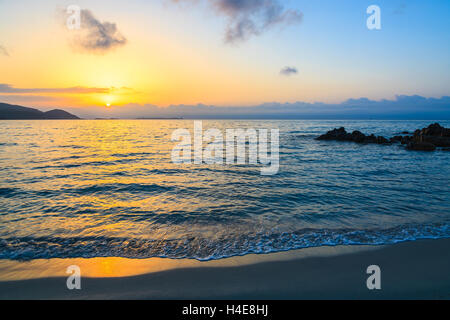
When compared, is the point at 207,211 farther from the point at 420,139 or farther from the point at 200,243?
the point at 420,139

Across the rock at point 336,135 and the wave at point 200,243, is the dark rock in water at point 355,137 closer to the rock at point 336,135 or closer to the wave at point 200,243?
the rock at point 336,135

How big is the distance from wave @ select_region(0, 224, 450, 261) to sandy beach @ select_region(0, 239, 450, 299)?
0.30 m

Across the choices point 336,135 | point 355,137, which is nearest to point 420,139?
point 355,137

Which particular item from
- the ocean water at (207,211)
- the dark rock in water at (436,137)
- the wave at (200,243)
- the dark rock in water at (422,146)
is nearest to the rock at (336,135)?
the dark rock in water at (436,137)

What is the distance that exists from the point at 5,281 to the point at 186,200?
6237mm

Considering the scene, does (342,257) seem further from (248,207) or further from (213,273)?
(248,207)

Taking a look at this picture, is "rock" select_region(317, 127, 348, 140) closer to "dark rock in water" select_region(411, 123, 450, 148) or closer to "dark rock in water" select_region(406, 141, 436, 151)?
"dark rock in water" select_region(411, 123, 450, 148)

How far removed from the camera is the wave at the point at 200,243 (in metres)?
6.04

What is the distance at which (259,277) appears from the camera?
4.95 meters

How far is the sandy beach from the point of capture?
14.6 feet

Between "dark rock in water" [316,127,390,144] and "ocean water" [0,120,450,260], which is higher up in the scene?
"dark rock in water" [316,127,390,144]

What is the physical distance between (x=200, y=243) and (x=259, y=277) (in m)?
2.18

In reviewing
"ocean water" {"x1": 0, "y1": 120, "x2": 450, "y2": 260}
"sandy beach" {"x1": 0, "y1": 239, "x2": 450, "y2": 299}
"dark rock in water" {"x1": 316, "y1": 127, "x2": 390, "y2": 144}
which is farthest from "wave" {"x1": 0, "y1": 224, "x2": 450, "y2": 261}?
"dark rock in water" {"x1": 316, "y1": 127, "x2": 390, "y2": 144}

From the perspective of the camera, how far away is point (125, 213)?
29.1 feet
